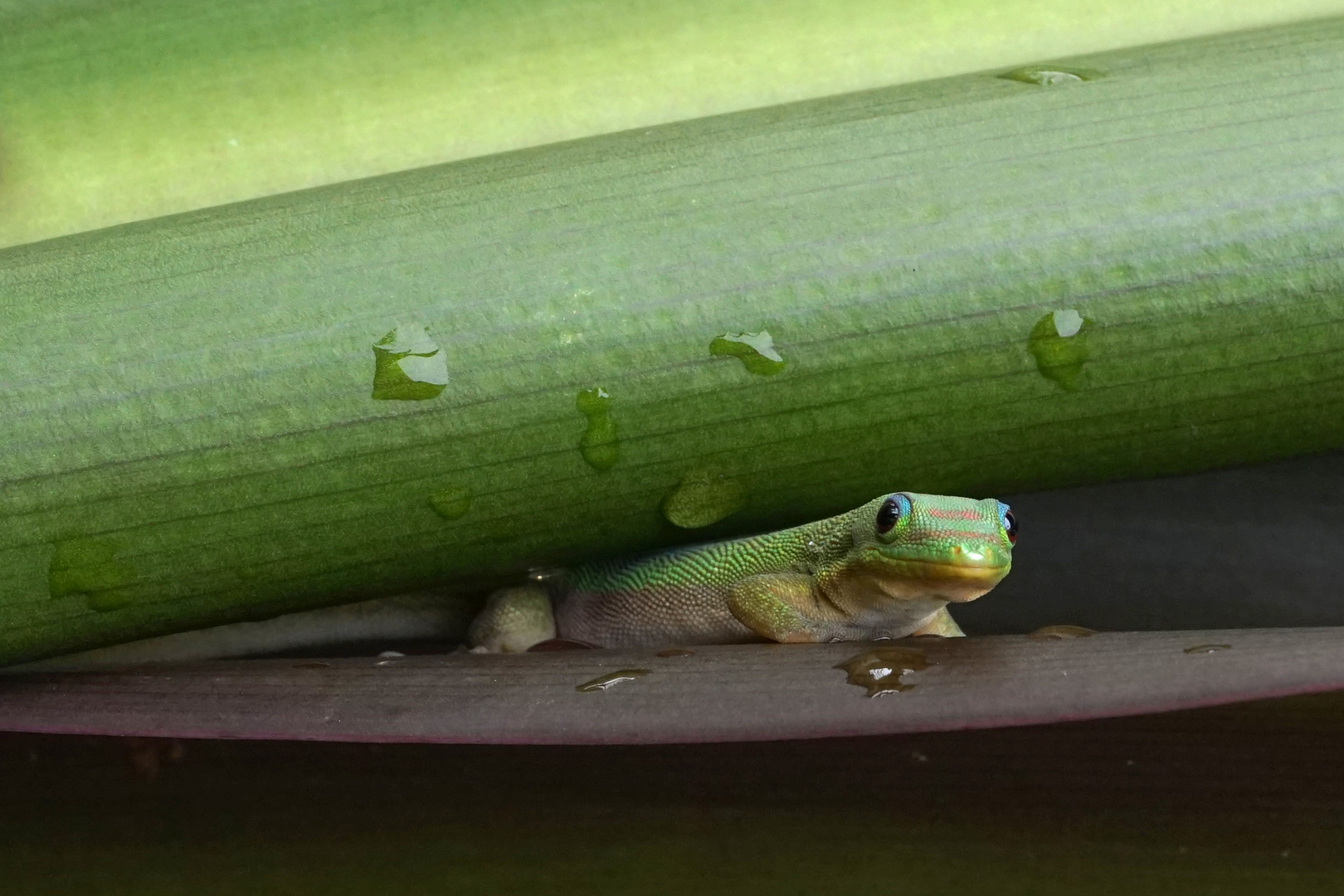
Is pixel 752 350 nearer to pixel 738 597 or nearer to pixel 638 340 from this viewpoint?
pixel 638 340

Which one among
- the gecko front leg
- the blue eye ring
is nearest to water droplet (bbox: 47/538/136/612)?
the gecko front leg

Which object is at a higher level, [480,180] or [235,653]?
[480,180]

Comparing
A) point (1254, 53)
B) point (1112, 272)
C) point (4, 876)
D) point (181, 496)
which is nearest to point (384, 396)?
point (181, 496)

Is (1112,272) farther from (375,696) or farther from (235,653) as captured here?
(235,653)

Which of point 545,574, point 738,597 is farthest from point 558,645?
point 738,597

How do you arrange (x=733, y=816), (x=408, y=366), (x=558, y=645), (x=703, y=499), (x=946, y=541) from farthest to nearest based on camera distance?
(x=558, y=645), (x=946, y=541), (x=703, y=499), (x=408, y=366), (x=733, y=816)

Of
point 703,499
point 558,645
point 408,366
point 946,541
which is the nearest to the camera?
point 408,366

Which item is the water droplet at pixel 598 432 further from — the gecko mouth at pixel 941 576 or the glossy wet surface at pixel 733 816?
the gecko mouth at pixel 941 576
